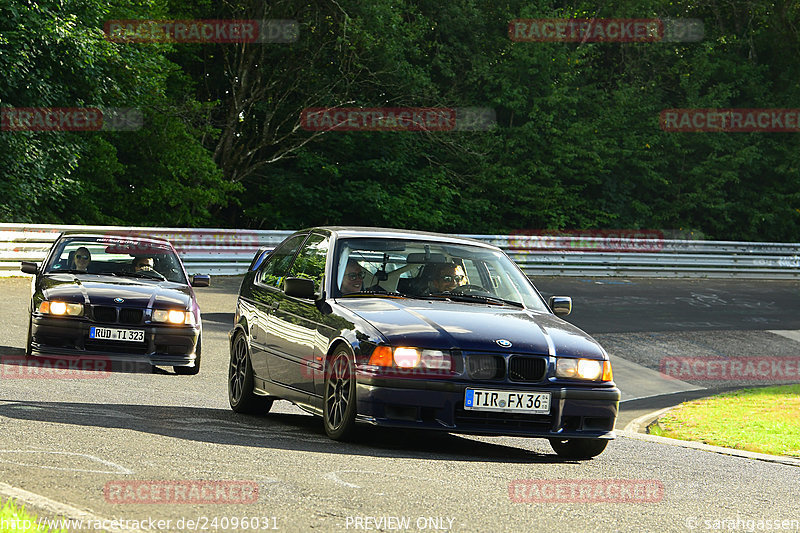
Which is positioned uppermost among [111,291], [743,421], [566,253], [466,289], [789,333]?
[466,289]

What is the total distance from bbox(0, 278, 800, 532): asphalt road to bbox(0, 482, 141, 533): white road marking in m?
0.09

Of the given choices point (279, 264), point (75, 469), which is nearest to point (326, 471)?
point (75, 469)

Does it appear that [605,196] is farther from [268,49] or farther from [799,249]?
[268,49]

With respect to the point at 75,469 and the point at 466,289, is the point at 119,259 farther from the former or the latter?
the point at 75,469

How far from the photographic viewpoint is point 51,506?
18.3 ft

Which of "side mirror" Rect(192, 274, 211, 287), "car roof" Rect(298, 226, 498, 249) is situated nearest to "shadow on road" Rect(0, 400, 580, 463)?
"car roof" Rect(298, 226, 498, 249)

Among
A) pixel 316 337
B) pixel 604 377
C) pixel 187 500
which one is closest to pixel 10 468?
pixel 187 500

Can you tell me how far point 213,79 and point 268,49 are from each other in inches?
83.0

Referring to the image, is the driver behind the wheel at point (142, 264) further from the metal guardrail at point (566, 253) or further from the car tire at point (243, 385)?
the metal guardrail at point (566, 253)

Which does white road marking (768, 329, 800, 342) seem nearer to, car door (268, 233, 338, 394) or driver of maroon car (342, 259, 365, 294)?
car door (268, 233, 338, 394)

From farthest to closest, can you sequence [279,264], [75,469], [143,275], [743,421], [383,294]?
[743,421]
[143,275]
[279,264]
[383,294]
[75,469]

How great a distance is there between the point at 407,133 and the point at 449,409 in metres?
32.9

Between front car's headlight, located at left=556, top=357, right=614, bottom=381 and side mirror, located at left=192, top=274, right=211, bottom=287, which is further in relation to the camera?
side mirror, located at left=192, top=274, right=211, bottom=287

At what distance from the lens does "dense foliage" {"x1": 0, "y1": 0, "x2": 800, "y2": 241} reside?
31781 mm
